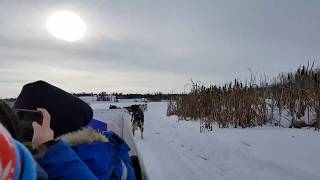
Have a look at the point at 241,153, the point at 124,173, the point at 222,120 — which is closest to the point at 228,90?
the point at 222,120

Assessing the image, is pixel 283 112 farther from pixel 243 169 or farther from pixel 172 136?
pixel 243 169

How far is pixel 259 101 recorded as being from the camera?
41.4 ft

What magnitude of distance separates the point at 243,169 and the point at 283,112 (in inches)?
192

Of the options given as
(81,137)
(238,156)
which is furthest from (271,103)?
(81,137)

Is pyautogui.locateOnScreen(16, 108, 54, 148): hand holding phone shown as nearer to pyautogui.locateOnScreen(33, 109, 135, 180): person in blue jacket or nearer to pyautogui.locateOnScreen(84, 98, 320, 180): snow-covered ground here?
pyautogui.locateOnScreen(33, 109, 135, 180): person in blue jacket

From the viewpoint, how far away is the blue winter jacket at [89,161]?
1670 millimetres

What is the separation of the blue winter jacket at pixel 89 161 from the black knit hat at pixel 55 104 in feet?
0.39

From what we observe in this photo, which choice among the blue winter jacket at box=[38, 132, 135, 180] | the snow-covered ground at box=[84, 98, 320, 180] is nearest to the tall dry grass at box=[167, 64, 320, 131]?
the snow-covered ground at box=[84, 98, 320, 180]

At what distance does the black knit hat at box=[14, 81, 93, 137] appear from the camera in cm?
224

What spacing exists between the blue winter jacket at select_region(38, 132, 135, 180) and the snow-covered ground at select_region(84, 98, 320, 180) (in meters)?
3.58

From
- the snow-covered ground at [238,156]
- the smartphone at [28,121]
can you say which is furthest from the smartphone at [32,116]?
the snow-covered ground at [238,156]

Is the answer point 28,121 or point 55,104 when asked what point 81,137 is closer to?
point 55,104

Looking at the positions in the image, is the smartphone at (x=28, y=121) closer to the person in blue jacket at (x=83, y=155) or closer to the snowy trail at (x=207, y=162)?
the person in blue jacket at (x=83, y=155)

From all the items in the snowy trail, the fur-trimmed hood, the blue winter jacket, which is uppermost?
the fur-trimmed hood
